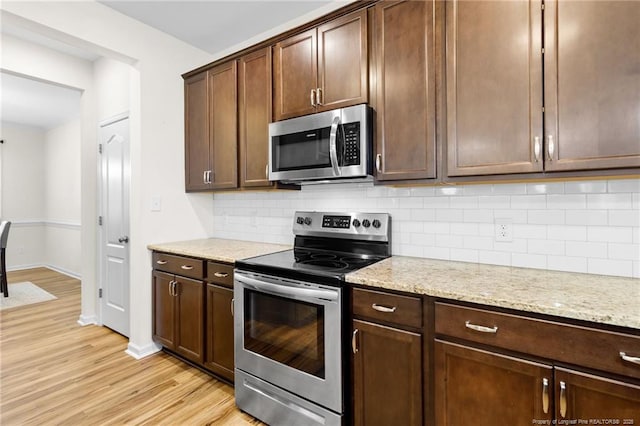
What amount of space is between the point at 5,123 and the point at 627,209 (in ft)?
27.9

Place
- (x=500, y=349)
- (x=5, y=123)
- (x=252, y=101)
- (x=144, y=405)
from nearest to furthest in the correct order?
(x=500, y=349)
(x=144, y=405)
(x=252, y=101)
(x=5, y=123)

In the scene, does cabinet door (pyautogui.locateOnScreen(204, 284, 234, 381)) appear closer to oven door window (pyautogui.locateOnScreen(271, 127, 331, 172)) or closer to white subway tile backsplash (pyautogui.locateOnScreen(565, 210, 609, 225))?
oven door window (pyautogui.locateOnScreen(271, 127, 331, 172))

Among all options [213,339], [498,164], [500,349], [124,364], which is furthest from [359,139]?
[124,364]

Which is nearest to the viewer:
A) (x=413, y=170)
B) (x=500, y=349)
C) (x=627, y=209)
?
(x=500, y=349)

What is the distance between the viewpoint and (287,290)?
174 cm

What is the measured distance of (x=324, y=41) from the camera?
207cm

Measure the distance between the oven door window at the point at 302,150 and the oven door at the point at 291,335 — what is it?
2.50 ft

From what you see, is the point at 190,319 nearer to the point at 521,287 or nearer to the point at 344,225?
the point at 344,225

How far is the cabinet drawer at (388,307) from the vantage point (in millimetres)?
1408

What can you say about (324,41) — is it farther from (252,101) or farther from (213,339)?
(213,339)

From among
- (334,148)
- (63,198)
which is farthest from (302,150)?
(63,198)

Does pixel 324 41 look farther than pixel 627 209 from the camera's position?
Yes

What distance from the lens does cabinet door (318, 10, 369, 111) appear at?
191cm

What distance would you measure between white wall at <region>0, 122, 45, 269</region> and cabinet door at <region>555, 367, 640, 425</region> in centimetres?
814
